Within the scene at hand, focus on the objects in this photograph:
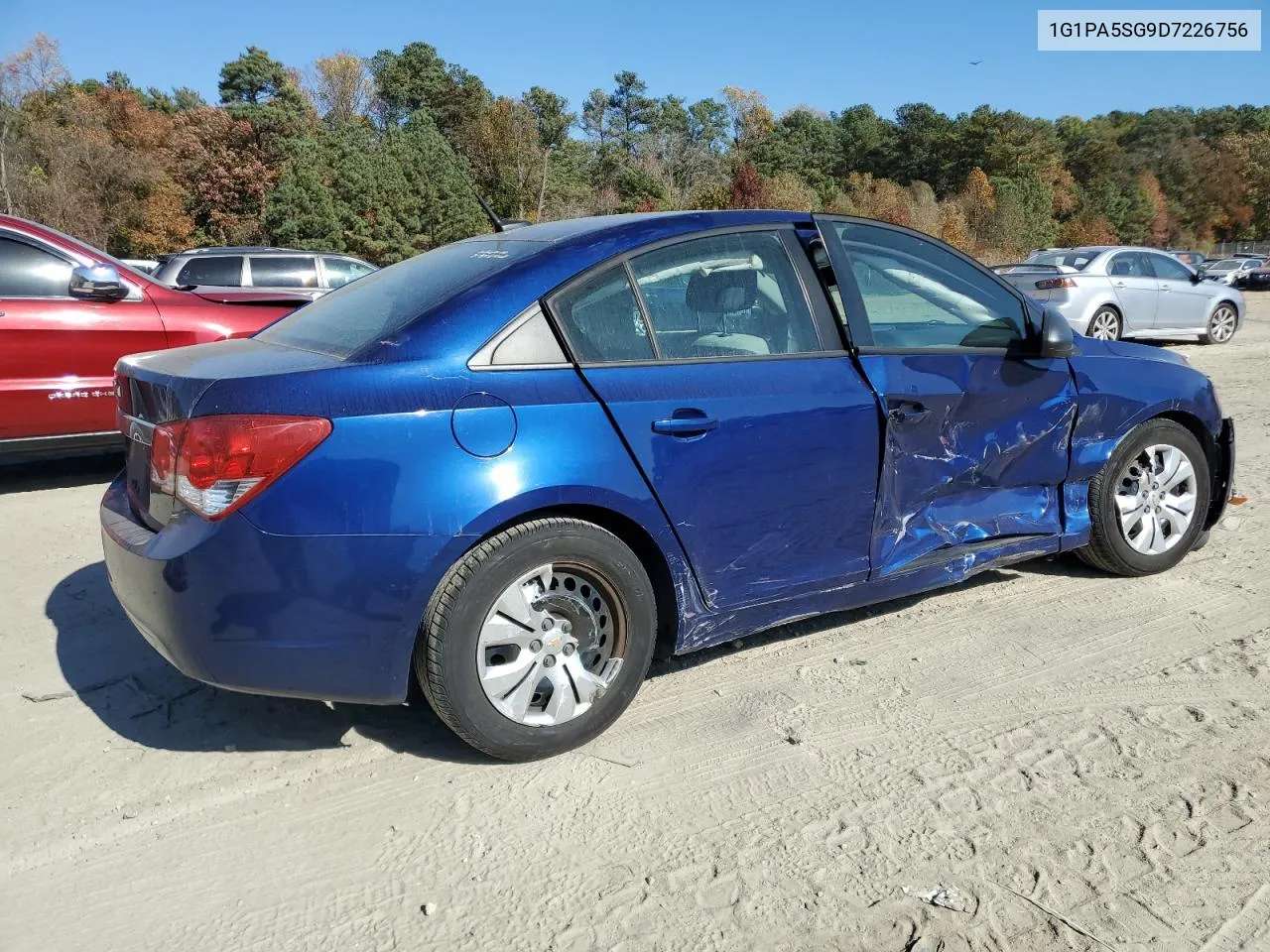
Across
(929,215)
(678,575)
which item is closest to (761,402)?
(678,575)

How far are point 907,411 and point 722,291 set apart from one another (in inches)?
31.5

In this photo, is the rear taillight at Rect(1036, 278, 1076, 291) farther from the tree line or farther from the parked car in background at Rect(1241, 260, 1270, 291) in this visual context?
the parked car in background at Rect(1241, 260, 1270, 291)

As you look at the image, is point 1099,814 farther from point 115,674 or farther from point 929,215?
point 929,215

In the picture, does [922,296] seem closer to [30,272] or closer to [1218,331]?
[30,272]

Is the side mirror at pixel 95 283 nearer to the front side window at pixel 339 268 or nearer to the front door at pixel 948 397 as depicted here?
the front door at pixel 948 397

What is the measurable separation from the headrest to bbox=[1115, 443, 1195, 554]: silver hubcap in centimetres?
203

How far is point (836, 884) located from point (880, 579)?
1.39m

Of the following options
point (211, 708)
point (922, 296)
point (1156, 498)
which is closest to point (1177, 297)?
point (1156, 498)

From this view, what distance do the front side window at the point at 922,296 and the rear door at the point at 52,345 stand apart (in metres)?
4.62

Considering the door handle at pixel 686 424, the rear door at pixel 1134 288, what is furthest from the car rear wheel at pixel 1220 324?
the door handle at pixel 686 424

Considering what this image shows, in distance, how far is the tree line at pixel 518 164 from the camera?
4147cm

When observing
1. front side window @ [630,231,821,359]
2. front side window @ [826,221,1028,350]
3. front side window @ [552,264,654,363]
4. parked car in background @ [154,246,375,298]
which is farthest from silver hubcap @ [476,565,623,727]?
parked car in background @ [154,246,375,298]

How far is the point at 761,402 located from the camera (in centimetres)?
327

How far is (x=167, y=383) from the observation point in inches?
113
